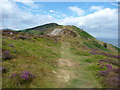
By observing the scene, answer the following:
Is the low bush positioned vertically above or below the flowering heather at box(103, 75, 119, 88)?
above

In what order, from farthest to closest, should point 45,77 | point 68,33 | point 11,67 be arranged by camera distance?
point 68,33 → point 11,67 → point 45,77

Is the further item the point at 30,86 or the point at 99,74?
the point at 99,74

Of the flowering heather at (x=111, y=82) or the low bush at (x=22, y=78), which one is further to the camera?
the flowering heather at (x=111, y=82)

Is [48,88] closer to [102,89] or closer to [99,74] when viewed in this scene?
[102,89]

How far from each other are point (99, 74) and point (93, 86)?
2.59 metres

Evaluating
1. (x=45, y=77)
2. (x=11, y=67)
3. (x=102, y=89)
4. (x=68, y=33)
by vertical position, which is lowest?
(x=102, y=89)

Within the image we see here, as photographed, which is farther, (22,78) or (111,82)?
(111,82)

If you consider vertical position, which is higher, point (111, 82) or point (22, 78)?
point (22, 78)

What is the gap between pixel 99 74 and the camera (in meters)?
10.5

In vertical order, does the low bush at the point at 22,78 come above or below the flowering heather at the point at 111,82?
above

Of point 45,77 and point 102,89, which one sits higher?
point 45,77

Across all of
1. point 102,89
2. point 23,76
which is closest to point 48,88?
point 23,76

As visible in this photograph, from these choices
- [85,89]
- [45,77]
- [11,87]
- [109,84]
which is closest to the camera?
[11,87]

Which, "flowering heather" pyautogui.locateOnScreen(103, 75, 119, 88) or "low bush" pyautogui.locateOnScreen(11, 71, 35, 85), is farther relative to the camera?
"flowering heather" pyautogui.locateOnScreen(103, 75, 119, 88)
